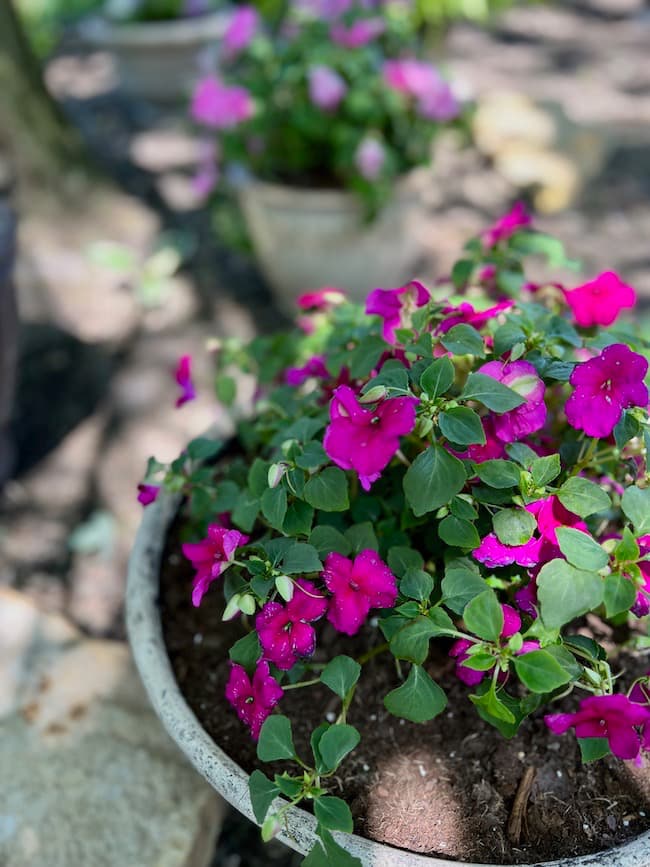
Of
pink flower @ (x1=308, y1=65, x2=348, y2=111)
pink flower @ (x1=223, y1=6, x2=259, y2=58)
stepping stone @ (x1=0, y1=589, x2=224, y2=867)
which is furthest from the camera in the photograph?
pink flower @ (x1=223, y1=6, x2=259, y2=58)

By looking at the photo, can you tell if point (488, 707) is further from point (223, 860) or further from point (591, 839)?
point (223, 860)

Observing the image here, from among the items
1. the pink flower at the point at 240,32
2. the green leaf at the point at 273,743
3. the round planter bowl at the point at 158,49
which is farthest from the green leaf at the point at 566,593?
the round planter bowl at the point at 158,49

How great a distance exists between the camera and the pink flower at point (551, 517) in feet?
→ 3.08

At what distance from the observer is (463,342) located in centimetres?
98

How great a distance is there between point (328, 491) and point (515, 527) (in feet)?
0.71

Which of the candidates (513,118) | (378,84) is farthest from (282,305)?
(513,118)

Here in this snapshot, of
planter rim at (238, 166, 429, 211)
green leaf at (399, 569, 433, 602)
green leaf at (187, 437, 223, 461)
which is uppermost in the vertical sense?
green leaf at (187, 437, 223, 461)

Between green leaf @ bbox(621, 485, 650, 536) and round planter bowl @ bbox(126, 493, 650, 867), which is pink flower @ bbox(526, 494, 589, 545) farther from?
round planter bowl @ bbox(126, 493, 650, 867)

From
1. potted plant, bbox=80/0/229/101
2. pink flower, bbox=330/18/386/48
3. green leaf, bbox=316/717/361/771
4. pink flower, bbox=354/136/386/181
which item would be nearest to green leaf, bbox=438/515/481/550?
green leaf, bbox=316/717/361/771

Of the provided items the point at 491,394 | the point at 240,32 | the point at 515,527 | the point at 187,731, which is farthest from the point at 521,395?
the point at 240,32

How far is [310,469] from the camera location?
1.00 m

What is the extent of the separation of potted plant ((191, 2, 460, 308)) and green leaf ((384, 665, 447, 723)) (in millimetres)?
1855

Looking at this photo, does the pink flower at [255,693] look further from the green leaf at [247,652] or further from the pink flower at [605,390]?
the pink flower at [605,390]

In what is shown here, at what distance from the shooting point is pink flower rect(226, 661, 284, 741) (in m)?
0.93
